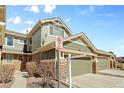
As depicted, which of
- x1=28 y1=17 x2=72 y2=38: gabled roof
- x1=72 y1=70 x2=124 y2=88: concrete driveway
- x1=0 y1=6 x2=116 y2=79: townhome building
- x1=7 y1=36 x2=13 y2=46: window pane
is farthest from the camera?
x1=7 y1=36 x2=13 y2=46: window pane

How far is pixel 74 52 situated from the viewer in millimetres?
17094

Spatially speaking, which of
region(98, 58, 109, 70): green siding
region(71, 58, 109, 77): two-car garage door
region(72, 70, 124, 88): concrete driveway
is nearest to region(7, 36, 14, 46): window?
region(71, 58, 109, 77): two-car garage door

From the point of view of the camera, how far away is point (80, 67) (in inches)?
672

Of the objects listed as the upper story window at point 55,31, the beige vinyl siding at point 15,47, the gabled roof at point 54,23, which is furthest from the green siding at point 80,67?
the beige vinyl siding at point 15,47

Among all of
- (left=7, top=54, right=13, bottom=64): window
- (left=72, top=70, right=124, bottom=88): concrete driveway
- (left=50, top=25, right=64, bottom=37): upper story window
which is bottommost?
(left=72, top=70, right=124, bottom=88): concrete driveway

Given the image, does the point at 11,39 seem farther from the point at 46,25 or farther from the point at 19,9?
the point at 46,25

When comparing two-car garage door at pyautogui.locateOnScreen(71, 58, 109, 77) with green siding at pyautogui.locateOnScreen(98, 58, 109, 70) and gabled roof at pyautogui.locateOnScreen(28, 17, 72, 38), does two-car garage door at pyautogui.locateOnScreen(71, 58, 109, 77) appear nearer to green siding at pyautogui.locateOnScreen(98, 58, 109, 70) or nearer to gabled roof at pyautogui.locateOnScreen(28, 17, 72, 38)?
green siding at pyautogui.locateOnScreen(98, 58, 109, 70)

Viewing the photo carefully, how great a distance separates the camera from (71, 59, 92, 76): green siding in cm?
1598
